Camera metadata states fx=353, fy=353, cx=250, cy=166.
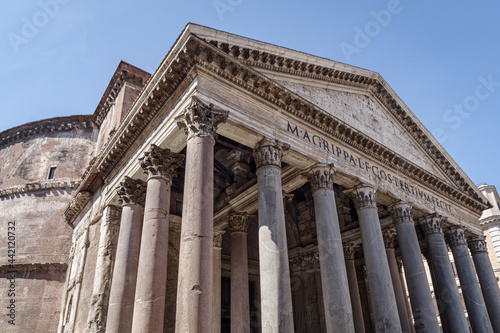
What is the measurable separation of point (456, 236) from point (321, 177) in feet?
26.9

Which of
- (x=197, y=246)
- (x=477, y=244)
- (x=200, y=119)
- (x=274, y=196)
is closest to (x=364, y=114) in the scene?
(x=274, y=196)

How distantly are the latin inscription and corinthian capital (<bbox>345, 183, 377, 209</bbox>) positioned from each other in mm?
618

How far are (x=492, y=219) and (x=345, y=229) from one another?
14057mm

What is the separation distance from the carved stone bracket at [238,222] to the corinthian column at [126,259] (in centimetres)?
321

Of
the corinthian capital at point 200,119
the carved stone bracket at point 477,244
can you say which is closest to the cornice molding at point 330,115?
the corinthian capital at point 200,119

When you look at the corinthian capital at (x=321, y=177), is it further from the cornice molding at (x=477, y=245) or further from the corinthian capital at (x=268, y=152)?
the cornice molding at (x=477, y=245)

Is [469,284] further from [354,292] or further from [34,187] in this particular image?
[34,187]

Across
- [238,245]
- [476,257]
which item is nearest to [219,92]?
[238,245]

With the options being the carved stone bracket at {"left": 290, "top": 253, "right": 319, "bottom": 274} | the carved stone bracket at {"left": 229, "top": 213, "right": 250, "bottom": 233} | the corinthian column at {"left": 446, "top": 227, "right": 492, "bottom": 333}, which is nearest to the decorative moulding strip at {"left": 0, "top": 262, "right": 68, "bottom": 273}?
the carved stone bracket at {"left": 229, "top": 213, "right": 250, "bottom": 233}

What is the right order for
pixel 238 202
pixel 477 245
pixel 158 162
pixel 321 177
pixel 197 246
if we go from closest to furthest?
pixel 197 246 < pixel 158 162 < pixel 321 177 < pixel 238 202 < pixel 477 245

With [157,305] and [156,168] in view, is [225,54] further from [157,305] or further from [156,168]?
[157,305]

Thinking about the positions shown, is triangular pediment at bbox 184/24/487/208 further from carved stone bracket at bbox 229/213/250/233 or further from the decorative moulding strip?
the decorative moulding strip

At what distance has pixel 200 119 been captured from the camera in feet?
22.7

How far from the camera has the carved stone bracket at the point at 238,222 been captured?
37.5 feet
